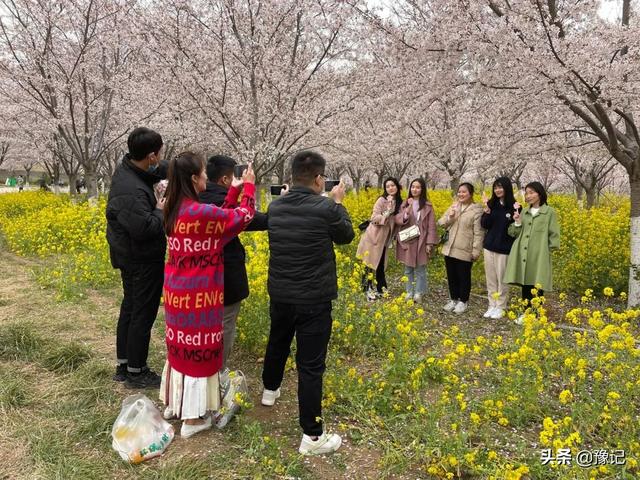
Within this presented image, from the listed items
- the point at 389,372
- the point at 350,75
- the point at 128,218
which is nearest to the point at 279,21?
the point at 350,75

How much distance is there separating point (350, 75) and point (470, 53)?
378 centimetres

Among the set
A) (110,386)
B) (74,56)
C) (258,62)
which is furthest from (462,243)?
(74,56)

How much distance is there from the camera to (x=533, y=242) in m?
5.06

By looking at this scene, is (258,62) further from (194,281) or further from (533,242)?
(194,281)

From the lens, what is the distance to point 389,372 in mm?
3395

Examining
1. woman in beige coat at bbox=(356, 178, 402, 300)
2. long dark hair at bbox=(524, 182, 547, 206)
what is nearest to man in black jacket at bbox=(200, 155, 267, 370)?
woman in beige coat at bbox=(356, 178, 402, 300)

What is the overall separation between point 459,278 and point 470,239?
55cm

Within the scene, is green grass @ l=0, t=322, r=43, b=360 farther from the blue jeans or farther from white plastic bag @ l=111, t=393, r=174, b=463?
the blue jeans

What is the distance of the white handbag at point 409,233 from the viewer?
5809 mm

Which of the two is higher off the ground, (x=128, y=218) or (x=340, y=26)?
(x=340, y=26)

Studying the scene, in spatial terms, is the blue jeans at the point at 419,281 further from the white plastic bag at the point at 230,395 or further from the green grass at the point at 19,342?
the green grass at the point at 19,342

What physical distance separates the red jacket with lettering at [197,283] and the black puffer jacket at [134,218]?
0.47 meters

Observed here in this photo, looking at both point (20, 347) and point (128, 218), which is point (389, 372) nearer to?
point (128, 218)

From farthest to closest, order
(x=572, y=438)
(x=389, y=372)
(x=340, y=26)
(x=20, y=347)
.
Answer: (x=340, y=26) < (x=20, y=347) < (x=389, y=372) < (x=572, y=438)
